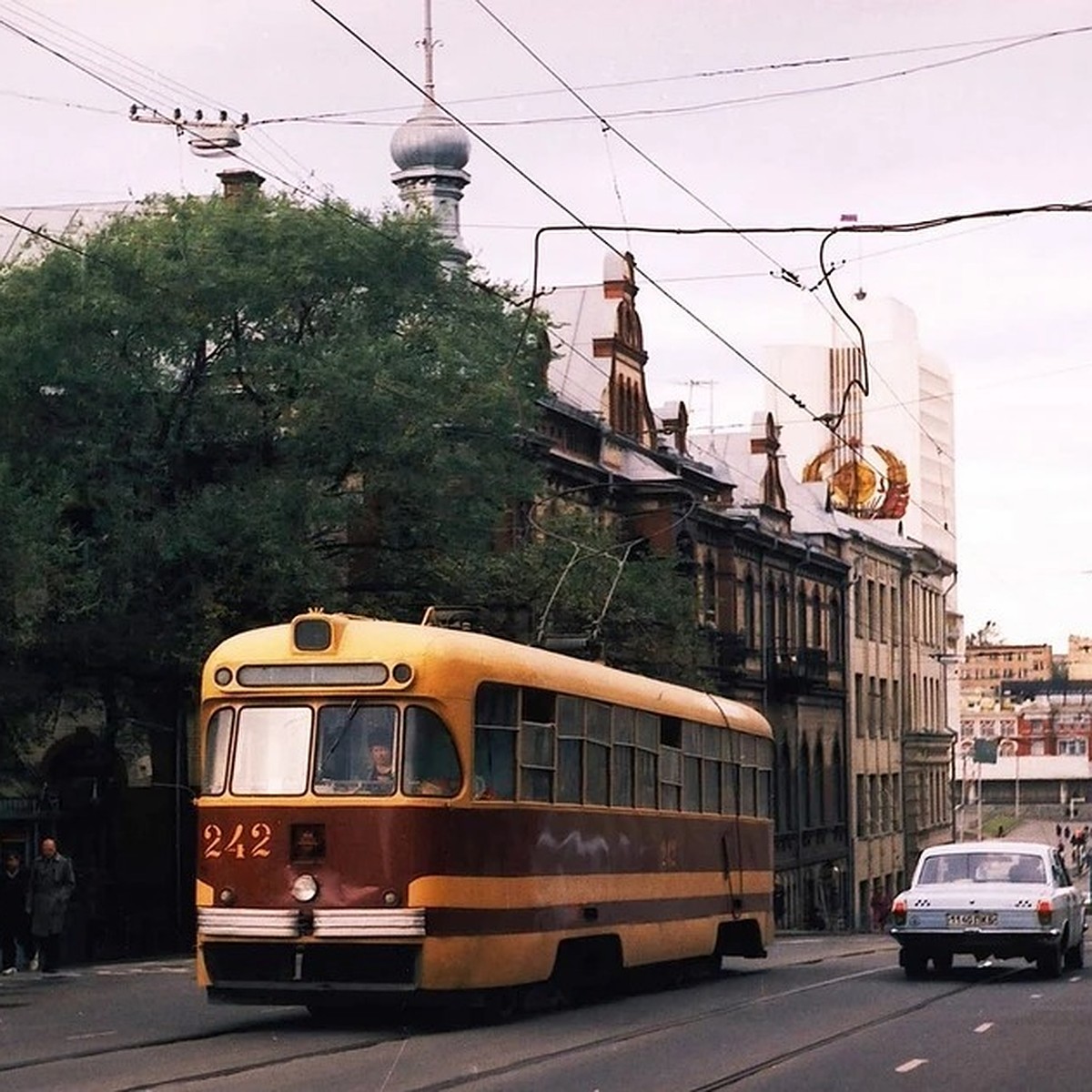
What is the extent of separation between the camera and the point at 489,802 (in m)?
19.3

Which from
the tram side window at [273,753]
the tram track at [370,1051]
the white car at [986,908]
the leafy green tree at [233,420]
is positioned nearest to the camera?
the tram track at [370,1051]

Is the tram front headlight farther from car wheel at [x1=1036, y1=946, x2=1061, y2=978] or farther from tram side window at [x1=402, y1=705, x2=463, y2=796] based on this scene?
car wheel at [x1=1036, y1=946, x2=1061, y2=978]

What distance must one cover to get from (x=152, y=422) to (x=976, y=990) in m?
16.2

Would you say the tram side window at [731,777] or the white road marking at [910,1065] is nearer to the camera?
the white road marking at [910,1065]

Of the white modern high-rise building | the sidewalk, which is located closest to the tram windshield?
the sidewalk

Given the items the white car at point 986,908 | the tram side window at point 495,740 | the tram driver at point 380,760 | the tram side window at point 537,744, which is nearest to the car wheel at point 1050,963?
the white car at point 986,908

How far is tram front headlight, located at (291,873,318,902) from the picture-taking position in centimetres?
1842

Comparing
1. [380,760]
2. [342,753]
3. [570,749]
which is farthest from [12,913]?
[380,760]

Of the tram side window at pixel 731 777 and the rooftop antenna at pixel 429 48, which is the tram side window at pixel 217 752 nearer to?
the tram side window at pixel 731 777

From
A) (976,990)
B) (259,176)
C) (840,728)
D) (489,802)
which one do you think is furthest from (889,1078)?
(840,728)

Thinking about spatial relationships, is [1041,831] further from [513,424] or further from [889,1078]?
[889,1078]

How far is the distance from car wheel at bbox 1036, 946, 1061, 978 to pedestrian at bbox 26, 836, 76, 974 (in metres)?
10.1

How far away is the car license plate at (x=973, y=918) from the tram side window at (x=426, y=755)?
8413mm

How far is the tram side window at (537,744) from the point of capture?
65.4ft
